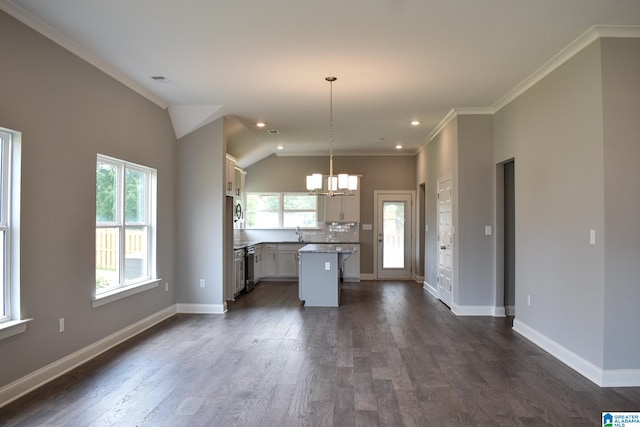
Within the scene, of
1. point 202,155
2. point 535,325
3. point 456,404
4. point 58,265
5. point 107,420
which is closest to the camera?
point 107,420

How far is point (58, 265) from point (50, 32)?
6.36 feet

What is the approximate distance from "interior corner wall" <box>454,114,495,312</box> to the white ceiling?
0.47 m

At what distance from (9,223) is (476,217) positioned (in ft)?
17.4

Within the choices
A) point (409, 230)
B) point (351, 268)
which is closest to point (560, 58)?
point (409, 230)

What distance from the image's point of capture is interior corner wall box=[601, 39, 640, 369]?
3.36 m

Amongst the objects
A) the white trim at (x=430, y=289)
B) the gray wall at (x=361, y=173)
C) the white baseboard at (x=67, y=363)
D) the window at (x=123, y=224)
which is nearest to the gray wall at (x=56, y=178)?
the white baseboard at (x=67, y=363)

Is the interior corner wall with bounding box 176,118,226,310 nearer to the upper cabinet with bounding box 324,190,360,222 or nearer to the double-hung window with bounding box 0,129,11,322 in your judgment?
the double-hung window with bounding box 0,129,11,322

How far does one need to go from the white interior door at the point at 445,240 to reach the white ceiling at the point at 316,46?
136 cm

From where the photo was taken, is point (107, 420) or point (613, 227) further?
point (613, 227)

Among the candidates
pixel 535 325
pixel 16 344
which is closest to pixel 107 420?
pixel 16 344

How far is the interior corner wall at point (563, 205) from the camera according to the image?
3.48m

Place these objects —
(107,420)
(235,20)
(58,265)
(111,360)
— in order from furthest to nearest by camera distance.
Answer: (111,360)
(58,265)
(235,20)
(107,420)

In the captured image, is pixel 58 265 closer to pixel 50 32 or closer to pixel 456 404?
pixel 50 32

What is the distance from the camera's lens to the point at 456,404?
302 cm
